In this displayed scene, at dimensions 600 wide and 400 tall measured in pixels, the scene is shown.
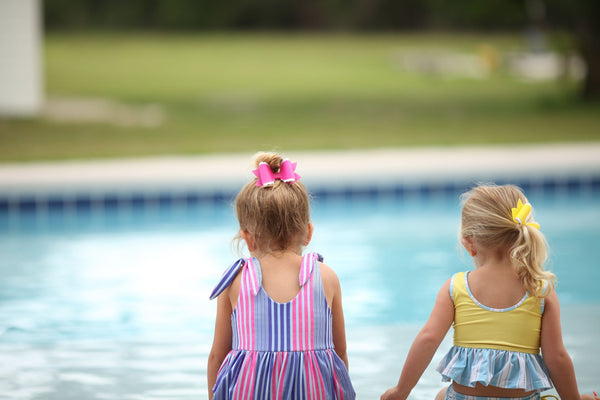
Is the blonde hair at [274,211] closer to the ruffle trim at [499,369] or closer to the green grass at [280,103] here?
the ruffle trim at [499,369]

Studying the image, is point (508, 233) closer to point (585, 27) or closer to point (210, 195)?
point (210, 195)

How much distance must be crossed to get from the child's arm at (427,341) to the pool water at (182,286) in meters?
0.73

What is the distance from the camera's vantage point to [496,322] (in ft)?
5.96

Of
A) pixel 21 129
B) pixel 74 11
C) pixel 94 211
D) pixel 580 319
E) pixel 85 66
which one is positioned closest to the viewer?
pixel 580 319

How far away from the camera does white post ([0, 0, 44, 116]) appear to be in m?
9.36

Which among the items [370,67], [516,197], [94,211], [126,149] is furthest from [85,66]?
[516,197]

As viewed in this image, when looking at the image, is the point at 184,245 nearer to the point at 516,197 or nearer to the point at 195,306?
the point at 195,306

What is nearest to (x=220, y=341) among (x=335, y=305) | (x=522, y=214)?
(x=335, y=305)

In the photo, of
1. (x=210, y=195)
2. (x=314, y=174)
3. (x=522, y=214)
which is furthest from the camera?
(x=314, y=174)

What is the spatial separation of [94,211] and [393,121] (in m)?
4.54

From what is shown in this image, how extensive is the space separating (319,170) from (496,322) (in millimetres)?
4092

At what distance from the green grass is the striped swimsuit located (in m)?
5.50

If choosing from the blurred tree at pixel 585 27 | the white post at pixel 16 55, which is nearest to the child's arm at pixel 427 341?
the blurred tree at pixel 585 27

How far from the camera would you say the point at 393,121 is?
9.20 meters
